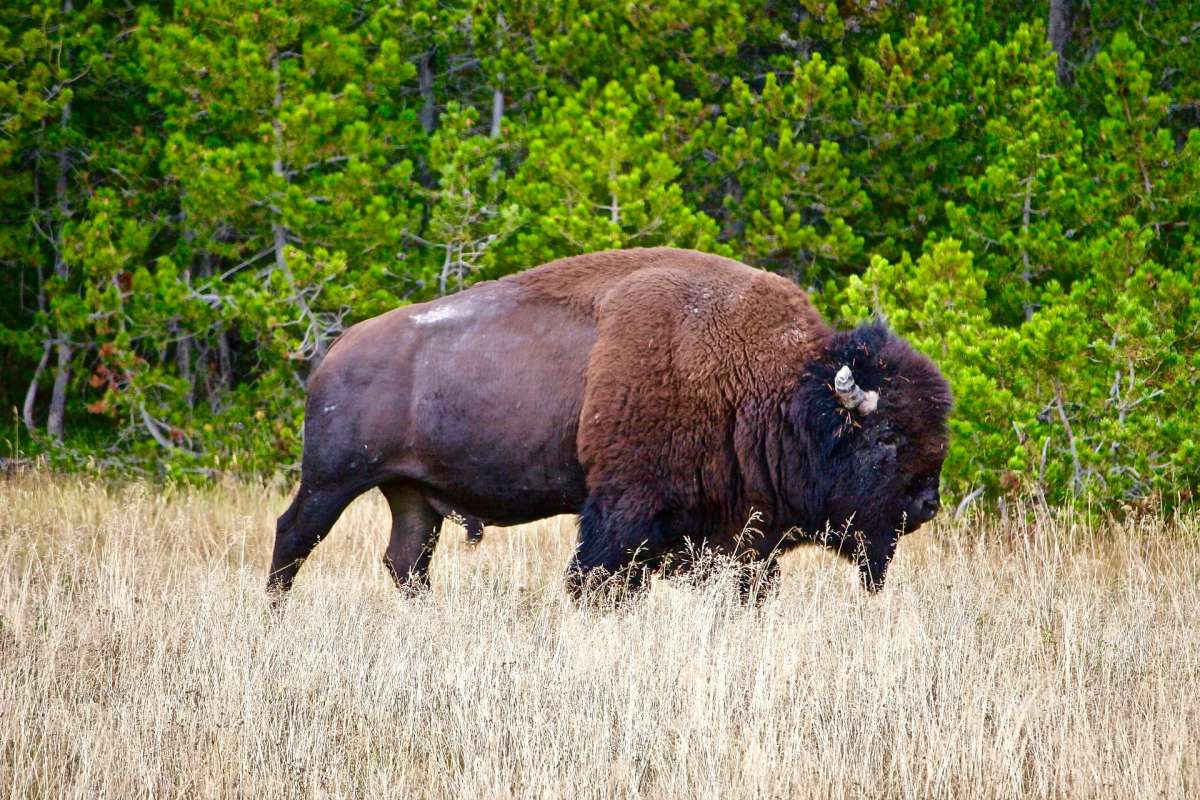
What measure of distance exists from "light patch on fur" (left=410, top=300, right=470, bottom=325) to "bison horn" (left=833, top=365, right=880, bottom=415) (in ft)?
6.87

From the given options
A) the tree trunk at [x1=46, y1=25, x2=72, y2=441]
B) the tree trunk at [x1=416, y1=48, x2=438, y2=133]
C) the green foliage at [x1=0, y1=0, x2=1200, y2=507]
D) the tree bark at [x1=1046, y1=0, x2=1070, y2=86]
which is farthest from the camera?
the tree trunk at [x1=416, y1=48, x2=438, y2=133]

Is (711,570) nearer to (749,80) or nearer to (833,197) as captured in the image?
(833,197)

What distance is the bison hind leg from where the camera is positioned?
7.10m

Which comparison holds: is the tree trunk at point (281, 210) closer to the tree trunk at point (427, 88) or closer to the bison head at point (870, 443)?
the tree trunk at point (427, 88)

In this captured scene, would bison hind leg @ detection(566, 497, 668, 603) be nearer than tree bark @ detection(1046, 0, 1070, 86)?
Yes

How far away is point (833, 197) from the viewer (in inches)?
501

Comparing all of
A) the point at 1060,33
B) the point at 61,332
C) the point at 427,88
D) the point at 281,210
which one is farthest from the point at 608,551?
the point at 61,332

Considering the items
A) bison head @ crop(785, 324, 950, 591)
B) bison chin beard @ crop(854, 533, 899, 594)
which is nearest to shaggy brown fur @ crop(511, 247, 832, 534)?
bison head @ crop(785, 324, 950, 591)

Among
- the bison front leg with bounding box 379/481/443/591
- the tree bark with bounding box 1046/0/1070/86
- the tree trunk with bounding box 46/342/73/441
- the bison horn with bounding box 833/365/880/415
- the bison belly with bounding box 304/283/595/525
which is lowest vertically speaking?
the tree trunk with bounding box 46/342/73/441

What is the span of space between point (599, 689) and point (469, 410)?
7.97 ft

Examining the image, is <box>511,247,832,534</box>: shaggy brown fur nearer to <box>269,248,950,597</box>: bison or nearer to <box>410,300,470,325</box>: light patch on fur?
<box>269,248,950,597</box>: bison

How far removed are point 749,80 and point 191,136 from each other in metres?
5.62

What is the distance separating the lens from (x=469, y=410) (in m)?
7.54

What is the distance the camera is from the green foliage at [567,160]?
37.7ft
